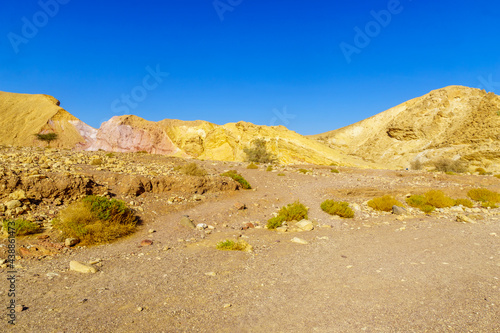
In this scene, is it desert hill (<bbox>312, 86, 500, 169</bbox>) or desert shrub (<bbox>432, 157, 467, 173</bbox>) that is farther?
desert hill (<bbox>312, 86, 500, 169</bbox>)

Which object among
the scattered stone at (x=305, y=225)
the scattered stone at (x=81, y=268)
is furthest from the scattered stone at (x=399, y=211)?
the scattered stone at (x=81, y=268)

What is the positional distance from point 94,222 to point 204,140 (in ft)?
128

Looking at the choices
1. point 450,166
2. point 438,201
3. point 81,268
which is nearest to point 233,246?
point 81,268

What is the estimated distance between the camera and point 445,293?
12.3 ft

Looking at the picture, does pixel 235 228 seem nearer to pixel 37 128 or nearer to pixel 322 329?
pixel 322 329

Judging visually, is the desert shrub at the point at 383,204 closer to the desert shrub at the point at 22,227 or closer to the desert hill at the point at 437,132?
the desert shrub at the point at 22,227

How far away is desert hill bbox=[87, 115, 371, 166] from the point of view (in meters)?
40.4

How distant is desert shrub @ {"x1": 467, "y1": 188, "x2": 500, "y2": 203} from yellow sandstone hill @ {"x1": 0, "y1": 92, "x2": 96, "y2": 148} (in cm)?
5144

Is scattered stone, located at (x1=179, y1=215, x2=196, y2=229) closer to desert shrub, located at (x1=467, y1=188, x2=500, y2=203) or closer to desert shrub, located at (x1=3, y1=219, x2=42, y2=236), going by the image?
desert shrub, located at (x1=3, y1=219, x2=42, y2=236)

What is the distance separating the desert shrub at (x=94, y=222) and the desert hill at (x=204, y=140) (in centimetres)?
3209

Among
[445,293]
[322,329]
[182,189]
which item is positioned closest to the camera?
[322,329]

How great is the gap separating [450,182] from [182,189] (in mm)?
16165

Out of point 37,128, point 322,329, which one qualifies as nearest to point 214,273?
point 322,329

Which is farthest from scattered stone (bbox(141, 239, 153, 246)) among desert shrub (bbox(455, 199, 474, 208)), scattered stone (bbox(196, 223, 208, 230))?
desert shrub (bbox(455, 199, 474, 208))
